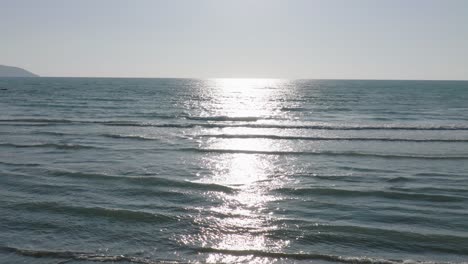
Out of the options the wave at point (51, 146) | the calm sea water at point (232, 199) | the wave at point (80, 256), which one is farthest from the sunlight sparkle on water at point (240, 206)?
the wave at point (51, 146)

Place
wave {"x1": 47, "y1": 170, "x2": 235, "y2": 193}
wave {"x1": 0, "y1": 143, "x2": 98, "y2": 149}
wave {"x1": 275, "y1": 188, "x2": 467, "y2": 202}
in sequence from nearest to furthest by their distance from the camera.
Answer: wave {"x1": 275, "y1": 188, "x2": 467, "y2": 202}, wave {"x1": 47, "y1": 170, "x2": 235, "y2": 193}, wave {"x1": 0, "y1": 143, "x2": 98, "y2": 149}

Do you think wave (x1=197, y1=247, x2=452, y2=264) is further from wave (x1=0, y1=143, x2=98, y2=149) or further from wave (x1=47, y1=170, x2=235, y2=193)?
wave (x1=0, y1=143, x2=98, y2=149)

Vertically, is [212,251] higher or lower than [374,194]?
lower

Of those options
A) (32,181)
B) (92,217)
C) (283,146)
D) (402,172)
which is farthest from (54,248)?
(283,146)

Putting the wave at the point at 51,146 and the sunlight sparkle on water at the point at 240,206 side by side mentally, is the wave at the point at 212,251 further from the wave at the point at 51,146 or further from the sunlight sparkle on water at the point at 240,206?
the wave at the point at 51,146

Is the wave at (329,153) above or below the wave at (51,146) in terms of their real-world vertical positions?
above

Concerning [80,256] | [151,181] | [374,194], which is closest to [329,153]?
[374,194]

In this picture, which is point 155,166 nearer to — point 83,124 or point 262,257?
point 262,257

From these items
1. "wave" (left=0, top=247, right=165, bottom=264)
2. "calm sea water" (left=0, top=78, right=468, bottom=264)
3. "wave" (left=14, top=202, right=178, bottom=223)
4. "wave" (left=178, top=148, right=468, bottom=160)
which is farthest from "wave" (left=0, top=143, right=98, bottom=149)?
"wave" (left=0, top=247, right=165, bottom=264)

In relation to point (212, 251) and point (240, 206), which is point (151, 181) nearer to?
point (240, 206)

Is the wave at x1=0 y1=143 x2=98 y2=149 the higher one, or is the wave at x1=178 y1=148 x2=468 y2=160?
the wave at x1=178 y1=148 x2=468 y2=160

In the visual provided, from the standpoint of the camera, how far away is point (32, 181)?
1337 cm

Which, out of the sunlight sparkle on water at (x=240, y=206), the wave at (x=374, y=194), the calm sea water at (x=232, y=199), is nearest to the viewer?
the calm sea water at (x=232, y=199)

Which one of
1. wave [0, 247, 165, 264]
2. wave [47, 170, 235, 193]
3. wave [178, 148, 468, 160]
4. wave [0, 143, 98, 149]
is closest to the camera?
wave [0, 247, 165, 264]
